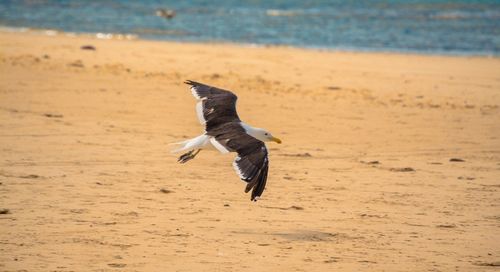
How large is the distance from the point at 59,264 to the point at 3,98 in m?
6.90

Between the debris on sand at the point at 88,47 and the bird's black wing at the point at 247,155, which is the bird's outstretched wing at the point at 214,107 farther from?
the debris on sand at the point at 88,47

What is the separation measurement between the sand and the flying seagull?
411 millimetres

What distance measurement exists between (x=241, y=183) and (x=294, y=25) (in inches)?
930

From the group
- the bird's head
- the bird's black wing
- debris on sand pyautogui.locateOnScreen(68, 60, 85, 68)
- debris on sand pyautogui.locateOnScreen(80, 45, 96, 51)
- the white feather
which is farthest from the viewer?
debris on sand pyautogui.locateOnScreen(80, 45, 96, 51)

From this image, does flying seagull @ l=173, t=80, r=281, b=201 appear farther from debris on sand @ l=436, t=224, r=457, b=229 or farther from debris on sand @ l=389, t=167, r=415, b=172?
debris on sand @ l=389, t=167, r=415, b=172

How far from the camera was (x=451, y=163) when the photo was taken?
10.0 m

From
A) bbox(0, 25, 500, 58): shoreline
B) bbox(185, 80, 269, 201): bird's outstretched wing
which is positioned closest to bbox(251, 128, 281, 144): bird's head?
bbox(185, 80, 269, 201): bird's outstretched wing

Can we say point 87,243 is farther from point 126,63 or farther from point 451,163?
point 126,63

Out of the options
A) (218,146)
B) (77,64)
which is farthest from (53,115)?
(77,64)

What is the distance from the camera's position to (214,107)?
8.30m

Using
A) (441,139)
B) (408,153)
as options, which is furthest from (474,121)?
(408,153)

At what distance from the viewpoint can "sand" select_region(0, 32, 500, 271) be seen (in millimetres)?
6352

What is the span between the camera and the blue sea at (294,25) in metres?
25.0

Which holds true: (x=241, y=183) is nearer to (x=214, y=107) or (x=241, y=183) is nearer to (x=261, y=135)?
(x=261, y=135)
